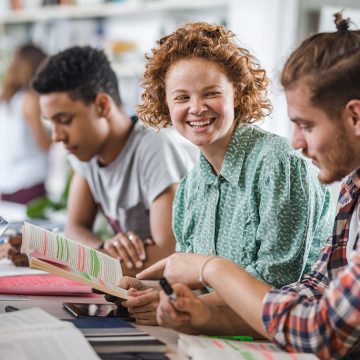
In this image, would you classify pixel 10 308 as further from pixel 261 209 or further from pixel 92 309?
pixel 261 209

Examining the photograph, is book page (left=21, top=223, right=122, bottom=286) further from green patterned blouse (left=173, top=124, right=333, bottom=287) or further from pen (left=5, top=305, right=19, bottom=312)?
green patterned blouse (left=173, top=124, right=333, bottom=287)

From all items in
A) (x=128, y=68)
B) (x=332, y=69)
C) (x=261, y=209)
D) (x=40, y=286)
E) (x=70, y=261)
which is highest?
(x=128, y=68)

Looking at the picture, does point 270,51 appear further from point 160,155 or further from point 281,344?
point 281,344

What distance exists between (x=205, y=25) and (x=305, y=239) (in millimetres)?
613

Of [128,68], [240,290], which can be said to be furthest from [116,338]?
[128,68]

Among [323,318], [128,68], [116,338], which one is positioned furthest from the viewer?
[128,68]

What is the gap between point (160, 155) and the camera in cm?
214

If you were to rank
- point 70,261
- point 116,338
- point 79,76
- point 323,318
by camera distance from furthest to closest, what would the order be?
point 79,76 → point 70,261 → point 116,338 → point 323,318

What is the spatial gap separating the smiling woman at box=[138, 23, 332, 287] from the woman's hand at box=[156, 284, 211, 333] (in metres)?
0.26

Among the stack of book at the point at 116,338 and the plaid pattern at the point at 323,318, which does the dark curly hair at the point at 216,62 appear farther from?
the stack of book at the point at 116,338

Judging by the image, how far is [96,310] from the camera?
4.48ft

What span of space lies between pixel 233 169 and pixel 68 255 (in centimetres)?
44

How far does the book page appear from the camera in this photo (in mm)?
1323

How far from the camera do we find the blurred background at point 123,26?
310 centimetres
